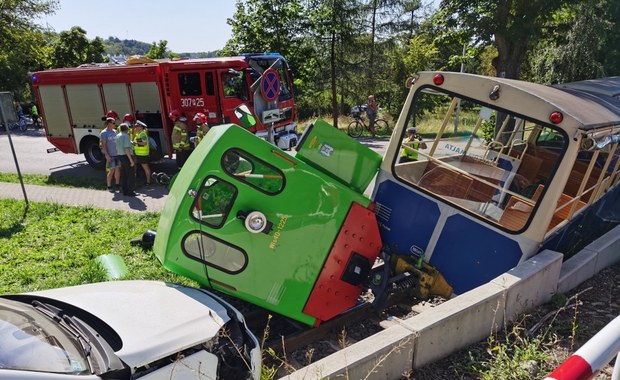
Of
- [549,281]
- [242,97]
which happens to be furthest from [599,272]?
[242,97]

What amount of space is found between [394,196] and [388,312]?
4.39 feet

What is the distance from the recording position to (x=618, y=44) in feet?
70.4

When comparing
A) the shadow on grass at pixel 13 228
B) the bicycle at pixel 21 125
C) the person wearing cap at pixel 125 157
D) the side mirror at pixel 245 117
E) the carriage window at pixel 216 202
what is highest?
the side mirror at pixel 245 117

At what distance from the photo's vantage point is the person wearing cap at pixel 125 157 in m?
10.1

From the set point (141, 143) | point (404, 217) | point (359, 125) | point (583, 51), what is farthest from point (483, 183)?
point (583, 51)

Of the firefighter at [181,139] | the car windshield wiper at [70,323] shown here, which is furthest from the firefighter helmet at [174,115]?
the car windshield wiper at [70,323]

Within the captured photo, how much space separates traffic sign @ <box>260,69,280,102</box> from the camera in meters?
6.65

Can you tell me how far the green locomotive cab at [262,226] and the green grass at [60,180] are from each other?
26.4 feet

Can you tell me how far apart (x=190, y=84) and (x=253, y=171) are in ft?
28.4

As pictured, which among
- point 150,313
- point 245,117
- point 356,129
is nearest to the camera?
point 150,313

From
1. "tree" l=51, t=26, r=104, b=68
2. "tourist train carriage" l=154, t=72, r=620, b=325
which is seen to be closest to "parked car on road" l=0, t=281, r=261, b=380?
"tourist train carriage" l=154, t=72, r=620, b=325

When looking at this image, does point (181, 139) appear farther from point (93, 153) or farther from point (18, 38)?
point (18, 38)

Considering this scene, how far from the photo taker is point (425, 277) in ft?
16.2

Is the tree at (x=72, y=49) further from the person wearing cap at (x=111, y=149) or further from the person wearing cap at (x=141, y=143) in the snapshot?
the person wearing cap at (x=111, y=149)
